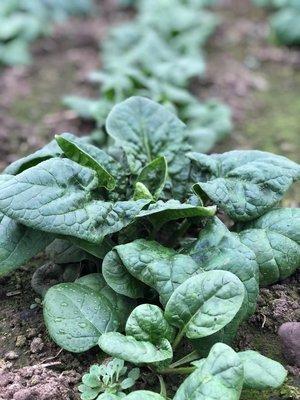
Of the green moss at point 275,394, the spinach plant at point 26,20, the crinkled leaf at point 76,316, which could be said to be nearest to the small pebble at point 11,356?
the crinkled leaf at point 76,316

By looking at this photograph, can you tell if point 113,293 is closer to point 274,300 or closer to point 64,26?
point 274,300

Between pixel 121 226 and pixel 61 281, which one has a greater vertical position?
pixel 121 226

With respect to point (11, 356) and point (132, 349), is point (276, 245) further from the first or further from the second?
point (11, 356)

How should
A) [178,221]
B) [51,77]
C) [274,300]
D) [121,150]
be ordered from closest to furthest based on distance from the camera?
1. [274,300]
2. [178,221]
3. [121,150]
4. [51,77]

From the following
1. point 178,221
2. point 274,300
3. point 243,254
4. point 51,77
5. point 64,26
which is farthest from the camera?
point 64,26

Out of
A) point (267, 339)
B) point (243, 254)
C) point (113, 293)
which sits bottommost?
point (267, 339)

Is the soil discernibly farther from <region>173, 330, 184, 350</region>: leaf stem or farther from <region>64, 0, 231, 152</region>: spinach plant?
<region>173, 330, 184, 350</region>: leaf stem

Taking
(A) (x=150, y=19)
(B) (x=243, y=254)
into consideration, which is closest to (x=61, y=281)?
(B) (x=243, y=254)

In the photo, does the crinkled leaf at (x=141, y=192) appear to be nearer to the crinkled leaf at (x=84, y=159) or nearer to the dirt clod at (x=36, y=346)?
the crinkled leaf at (x=84, y=159)
